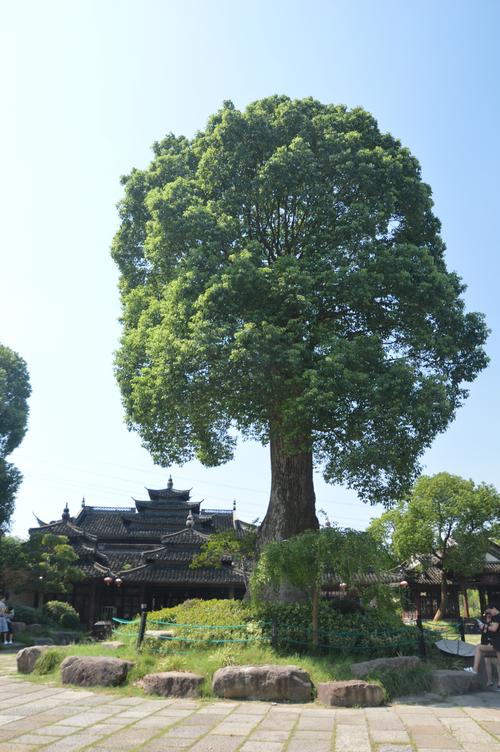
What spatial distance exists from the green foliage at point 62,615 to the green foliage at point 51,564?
748mm

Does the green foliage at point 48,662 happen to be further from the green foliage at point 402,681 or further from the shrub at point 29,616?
the shrub at point 29,616

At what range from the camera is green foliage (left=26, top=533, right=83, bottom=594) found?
2745cm

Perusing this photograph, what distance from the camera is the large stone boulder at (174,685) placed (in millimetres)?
8570

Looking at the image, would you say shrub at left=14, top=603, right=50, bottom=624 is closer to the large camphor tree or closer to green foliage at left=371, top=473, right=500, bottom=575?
the large camphor tree

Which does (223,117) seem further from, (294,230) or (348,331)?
(348,331)

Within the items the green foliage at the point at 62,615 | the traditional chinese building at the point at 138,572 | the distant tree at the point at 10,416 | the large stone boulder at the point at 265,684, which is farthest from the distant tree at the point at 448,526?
the large stone boulder at the point at 265,684

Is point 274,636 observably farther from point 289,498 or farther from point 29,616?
point 29,616

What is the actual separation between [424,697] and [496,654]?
1.79 metres

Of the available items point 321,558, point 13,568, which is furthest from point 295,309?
point 13,568

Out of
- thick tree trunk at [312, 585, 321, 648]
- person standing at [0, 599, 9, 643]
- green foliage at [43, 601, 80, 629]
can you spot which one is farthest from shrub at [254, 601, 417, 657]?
green foliage at [43, 601, 80, 629]

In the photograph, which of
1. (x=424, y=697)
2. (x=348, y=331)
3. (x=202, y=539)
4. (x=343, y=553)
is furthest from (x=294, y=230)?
(x=202, y=539)

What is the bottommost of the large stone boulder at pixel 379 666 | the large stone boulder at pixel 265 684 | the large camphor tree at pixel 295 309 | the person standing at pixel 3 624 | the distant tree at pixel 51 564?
the person standing at pixel 3 624

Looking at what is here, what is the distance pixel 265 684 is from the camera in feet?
27.6

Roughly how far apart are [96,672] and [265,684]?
2.90 meters
